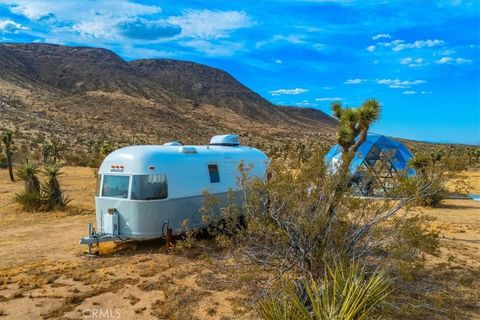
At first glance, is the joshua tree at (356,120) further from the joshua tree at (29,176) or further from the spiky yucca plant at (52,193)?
the joshua tree at (29,176)

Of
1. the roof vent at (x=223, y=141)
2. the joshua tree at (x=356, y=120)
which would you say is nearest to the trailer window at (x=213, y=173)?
the roof vent at (x=223, y=141)

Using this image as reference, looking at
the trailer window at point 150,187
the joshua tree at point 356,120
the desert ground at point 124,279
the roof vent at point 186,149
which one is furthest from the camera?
the joshua tree at point 356,120

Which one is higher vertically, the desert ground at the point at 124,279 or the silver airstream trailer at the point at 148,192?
the silver airstream trailer at the point at 148,192

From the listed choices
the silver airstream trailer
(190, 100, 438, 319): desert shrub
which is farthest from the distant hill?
(190, 100, 438, 319): desert shrub

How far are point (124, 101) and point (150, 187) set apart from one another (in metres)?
75.7

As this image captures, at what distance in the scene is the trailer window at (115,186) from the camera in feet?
35.2

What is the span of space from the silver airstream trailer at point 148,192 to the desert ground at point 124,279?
2.28ft

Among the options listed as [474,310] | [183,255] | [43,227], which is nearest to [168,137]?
[43,227]

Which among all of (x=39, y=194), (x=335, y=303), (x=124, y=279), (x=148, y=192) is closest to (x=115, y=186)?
(x=148, y=192)

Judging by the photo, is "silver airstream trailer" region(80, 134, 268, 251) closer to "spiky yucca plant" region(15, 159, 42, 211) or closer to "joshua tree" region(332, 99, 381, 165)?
"joshua tree" region(332, 99, 381, 165)

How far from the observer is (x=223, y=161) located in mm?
12500

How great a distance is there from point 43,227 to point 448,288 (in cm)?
1189

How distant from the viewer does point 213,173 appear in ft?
39.7

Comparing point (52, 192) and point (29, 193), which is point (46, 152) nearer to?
point (29, 193)
